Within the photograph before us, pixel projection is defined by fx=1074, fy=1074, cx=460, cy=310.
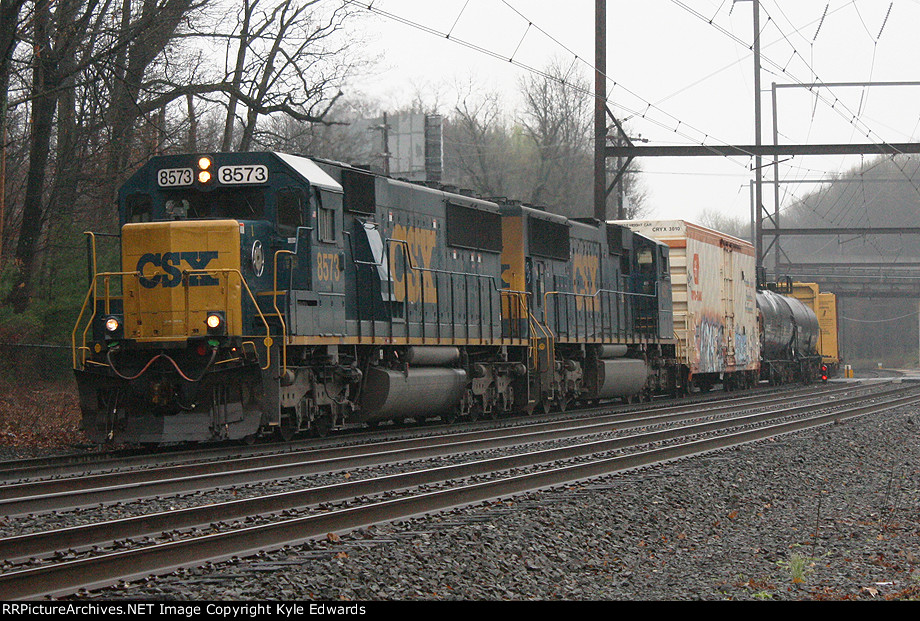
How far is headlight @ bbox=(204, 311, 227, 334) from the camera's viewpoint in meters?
12.5

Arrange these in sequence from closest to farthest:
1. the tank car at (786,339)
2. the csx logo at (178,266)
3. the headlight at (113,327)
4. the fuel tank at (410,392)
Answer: the csx logo at (178,266) → the headlight at (113,327) → the fuel tank at (410,392) → the tank car at (786,339)

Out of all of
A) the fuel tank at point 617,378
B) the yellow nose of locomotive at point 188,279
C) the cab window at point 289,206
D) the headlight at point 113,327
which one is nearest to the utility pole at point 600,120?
the fuel tank at point 617,378

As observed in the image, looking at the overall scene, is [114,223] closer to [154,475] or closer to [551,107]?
[154,475]

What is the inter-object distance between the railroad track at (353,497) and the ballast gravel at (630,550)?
10.3 inches

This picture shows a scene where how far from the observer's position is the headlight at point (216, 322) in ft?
40.9

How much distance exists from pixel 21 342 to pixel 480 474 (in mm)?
11511

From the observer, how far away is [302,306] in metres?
13.3

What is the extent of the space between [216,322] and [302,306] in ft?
4.09

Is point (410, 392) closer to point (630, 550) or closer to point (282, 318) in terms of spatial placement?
point (282, 318)

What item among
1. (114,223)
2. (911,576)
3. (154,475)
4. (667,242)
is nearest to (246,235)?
(154,475)

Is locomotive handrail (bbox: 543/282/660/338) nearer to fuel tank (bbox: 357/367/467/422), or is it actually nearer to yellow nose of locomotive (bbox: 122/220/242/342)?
fuel tank (bbox: 357/367/467/422)

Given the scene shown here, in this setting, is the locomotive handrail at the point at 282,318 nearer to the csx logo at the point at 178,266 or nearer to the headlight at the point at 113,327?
the csx logo at the point at 178,266

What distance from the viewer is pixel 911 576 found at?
259 inches

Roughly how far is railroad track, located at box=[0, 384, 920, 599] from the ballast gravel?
26 centimetres
